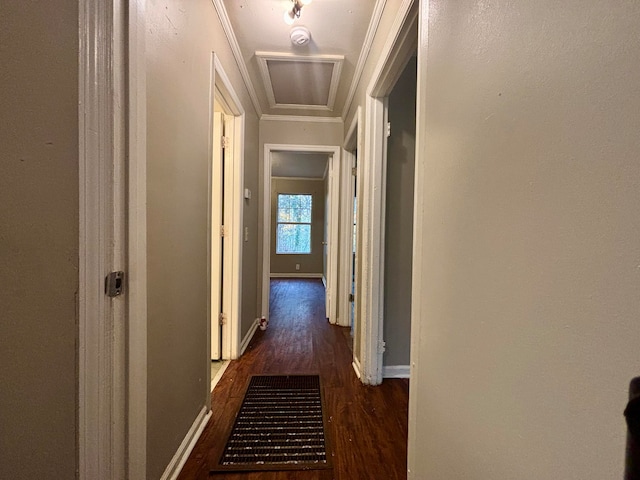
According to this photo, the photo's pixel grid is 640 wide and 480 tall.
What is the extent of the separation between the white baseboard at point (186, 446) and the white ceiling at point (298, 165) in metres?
4.01

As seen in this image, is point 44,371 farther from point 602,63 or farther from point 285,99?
point 285,99

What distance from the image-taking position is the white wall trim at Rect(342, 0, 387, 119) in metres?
1.60

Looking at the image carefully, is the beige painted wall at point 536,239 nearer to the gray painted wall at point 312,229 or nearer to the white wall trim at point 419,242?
the white wall trim at point 419,242

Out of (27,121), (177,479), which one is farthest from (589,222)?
(177,479)

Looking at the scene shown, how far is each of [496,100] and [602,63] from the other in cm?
23

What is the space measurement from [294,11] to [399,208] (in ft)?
4.47

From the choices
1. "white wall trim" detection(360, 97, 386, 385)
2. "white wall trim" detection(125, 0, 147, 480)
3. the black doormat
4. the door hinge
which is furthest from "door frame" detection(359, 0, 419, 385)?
the door hinge

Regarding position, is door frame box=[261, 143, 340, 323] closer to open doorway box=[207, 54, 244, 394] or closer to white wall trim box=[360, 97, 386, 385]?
open doorway box=[207, 54, 244, 394]

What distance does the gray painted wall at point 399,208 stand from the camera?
2057 millimetres

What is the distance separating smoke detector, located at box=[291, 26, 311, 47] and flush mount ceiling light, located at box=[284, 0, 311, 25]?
0.07 m

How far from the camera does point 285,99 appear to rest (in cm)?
287

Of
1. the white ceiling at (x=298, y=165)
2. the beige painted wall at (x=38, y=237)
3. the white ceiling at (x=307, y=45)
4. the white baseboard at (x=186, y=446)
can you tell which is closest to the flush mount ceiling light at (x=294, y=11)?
the white ceiling at (x=307, y=45)

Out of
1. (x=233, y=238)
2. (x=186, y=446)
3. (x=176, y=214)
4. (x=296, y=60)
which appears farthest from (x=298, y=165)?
(x=186, y=446)

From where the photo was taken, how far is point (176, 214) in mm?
1229
